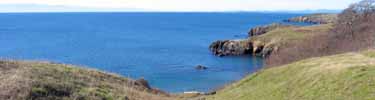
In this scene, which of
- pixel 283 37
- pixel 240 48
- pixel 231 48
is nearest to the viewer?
pixel 240 48

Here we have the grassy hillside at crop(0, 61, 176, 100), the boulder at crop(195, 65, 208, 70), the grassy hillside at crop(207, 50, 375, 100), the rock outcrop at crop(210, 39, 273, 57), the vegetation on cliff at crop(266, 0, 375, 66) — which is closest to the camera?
the grassy hillside at crop(0, 61, 176, 100)

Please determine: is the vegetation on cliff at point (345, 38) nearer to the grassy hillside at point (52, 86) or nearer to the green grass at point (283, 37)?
the green grass at point (283, 37)

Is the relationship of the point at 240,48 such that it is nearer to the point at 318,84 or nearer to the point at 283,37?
the point at 283,37

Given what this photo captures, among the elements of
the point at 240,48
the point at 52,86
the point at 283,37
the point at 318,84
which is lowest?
the point at 240,48

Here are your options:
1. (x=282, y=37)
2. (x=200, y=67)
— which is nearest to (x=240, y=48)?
(x=282, y=37)

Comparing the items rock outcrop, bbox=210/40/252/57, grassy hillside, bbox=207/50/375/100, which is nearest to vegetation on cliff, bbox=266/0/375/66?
rock outcrop, bbox=210/40/252/57

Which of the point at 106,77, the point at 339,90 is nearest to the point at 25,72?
the point at 106,77

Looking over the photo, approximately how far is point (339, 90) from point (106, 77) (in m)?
14.0

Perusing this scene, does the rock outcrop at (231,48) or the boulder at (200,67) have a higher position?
the rock outcrop at (231,48)

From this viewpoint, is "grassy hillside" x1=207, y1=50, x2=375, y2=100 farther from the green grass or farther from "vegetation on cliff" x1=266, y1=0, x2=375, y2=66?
the green grass

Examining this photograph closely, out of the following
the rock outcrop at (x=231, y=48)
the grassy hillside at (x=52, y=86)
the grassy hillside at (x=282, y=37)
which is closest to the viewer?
the grassy hillside at (x=52, y=86)

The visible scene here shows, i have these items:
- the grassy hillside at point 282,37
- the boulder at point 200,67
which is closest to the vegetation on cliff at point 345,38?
the boulder at point 200,67

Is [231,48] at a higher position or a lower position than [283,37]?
lower

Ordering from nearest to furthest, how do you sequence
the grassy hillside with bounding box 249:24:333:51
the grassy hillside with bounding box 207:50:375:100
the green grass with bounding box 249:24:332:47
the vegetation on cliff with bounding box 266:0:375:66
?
1. the grassy hillside with bounding box 207:50:375:100
2. the vegetation on cliff with bounding box 266:0:375:66
3. the grassy hillside with bounding box 249:24:333:51
4. the green grass with bounding box 249:24:332:47
